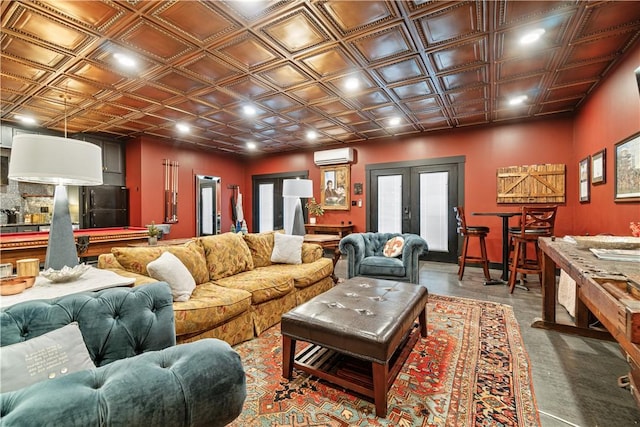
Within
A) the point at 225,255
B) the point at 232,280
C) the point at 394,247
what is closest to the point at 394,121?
the point at 394,247

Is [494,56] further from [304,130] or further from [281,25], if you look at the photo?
[304,130]

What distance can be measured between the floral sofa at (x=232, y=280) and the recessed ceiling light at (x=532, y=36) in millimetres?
3069

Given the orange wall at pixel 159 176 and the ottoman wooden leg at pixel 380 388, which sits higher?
the orange wall at pixel 159 176

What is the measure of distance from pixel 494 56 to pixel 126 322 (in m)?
3.82

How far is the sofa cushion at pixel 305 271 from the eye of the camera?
9.93 ft

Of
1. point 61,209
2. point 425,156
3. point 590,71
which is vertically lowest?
point 61,209

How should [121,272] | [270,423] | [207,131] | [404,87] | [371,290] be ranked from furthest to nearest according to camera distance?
[207,131] < [404,87] < [371,290] < [121,272] < [270,423]

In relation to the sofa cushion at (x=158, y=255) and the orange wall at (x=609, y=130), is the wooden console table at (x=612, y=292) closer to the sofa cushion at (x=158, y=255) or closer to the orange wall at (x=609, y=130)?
the orange wall at (x=609, y=130)

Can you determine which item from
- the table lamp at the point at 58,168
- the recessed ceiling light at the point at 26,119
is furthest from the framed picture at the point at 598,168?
the recessed ceiling light at the point at 26,119

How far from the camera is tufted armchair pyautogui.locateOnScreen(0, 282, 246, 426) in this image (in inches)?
26.5

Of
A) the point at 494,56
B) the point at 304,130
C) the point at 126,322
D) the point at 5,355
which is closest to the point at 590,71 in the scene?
the point at 494,56

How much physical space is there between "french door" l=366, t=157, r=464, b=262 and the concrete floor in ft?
8.63

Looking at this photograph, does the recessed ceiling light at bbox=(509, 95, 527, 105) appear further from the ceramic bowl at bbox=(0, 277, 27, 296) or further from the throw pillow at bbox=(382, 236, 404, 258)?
the ceramic bowl at bbox=(0, 277, 27, 296)

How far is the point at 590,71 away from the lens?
3168 mm
